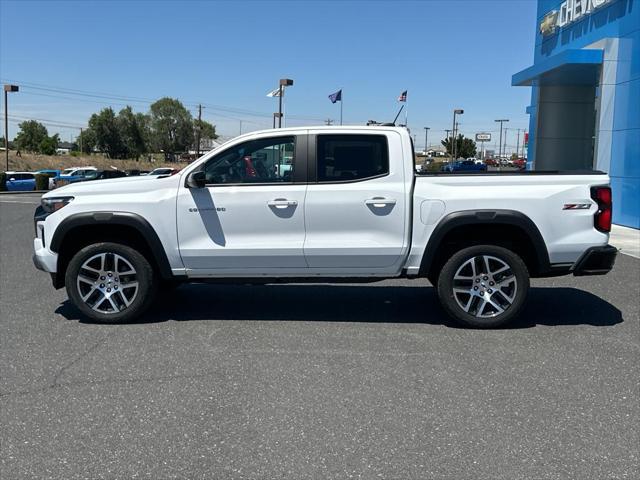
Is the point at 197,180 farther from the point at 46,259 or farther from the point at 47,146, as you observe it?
the point at 47,146

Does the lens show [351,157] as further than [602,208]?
Yes

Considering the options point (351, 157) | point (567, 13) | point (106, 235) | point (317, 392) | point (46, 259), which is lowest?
Answer: point (317, 392)

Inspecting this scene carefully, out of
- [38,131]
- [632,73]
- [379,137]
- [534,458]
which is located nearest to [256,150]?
[379,137]

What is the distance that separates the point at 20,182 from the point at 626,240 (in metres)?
39.0

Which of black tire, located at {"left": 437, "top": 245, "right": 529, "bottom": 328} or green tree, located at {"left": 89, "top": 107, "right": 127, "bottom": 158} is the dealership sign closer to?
black tire, located at {"left": 437, "top": 245, "right": 529, "bottom": 328}

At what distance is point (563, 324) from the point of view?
20.1 feet

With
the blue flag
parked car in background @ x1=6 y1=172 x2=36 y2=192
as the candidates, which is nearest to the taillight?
the blue flag

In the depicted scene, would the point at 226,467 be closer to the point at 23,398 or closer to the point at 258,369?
the point at 258,369

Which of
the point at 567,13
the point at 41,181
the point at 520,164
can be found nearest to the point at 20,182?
the point at 41,181

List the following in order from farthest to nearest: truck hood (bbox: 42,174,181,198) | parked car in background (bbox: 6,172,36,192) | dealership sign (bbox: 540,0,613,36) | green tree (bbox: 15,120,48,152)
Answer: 1. green tree (bbox: 15,120,48,152)
2. parked car in background (bbox: 6,172,36,192)
3. dealership sign (bbox: 540,0,613,36)
4. truck hood (bbox: 42,174,181,198)

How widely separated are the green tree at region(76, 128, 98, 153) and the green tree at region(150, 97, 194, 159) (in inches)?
635

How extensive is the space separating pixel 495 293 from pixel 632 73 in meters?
13.0

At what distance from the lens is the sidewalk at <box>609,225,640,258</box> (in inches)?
458

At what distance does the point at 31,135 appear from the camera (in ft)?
349
